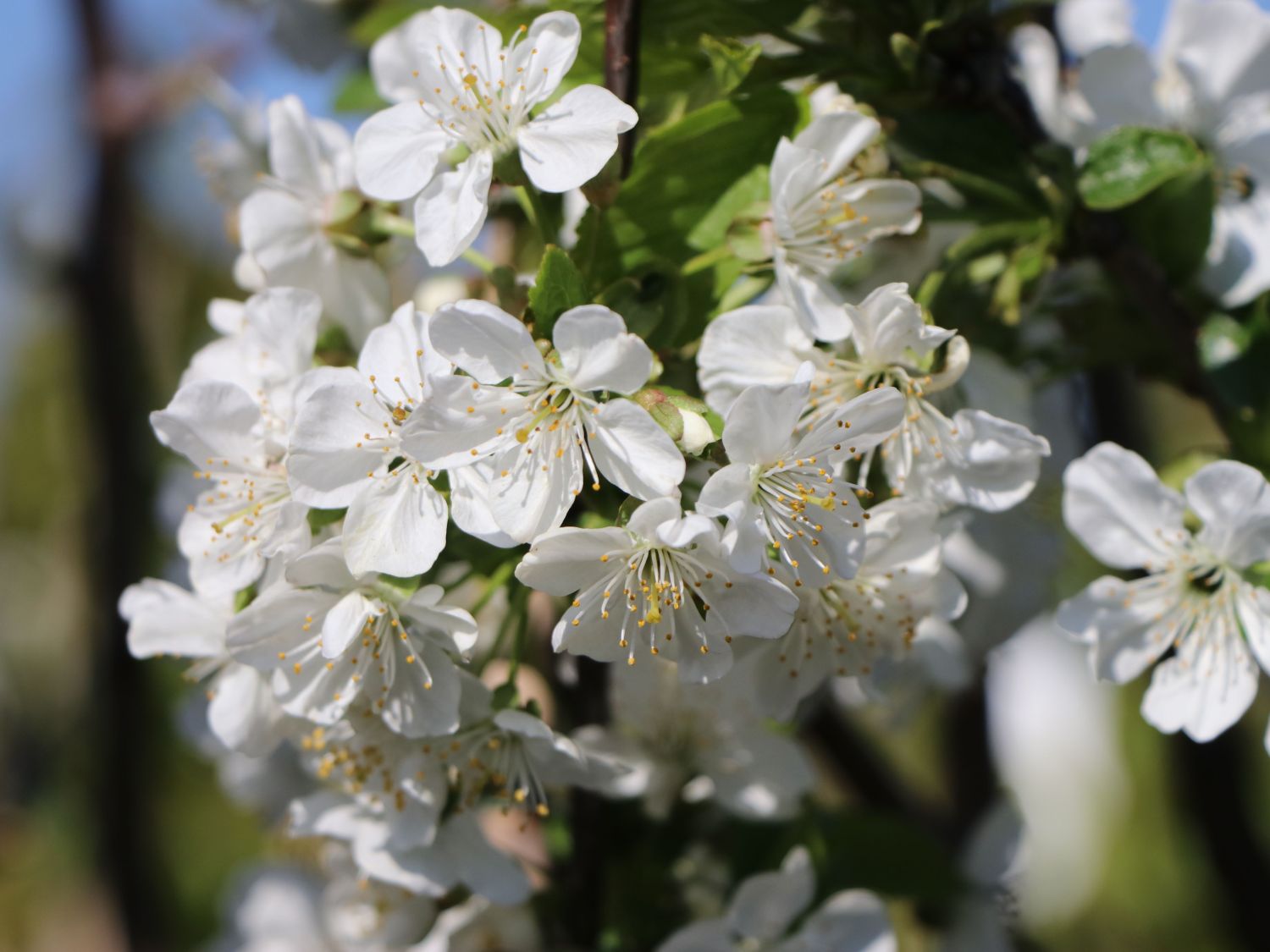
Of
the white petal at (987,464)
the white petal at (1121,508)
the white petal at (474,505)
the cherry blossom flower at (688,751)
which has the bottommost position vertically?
the cherry blossom flower at (688,751)

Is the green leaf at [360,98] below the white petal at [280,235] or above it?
below

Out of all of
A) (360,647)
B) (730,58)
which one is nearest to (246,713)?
(360,647)

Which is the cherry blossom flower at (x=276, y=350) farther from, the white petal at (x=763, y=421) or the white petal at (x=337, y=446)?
the white petal at (x=763, y=421)

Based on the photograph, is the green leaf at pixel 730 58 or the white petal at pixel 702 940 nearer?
the green leaf at pixel 730 58

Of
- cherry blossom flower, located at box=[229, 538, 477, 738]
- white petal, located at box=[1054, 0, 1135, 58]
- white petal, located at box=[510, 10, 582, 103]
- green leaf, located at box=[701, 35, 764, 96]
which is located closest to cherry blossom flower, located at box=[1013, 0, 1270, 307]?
white petal, located at box=[1054, 0, 1135, 58]

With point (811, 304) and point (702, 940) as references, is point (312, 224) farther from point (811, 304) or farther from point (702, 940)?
point (702, 940)

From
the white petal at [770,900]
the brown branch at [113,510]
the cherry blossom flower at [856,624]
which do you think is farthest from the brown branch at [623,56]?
the brown branch at [113,510]
